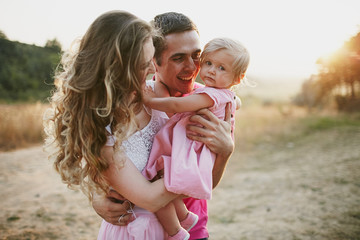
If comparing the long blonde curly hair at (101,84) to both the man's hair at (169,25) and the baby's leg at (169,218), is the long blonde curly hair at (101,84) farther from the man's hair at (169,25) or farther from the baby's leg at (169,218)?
the man's hair at (169,25)

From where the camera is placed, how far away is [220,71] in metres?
2.18

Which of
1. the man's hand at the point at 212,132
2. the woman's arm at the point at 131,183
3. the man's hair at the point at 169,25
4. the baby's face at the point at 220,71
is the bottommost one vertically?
the woman's arm at the point at 131,183

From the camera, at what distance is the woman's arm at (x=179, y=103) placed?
1.94 m

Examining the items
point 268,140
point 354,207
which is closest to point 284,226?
point 354,207

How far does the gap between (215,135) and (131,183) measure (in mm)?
660

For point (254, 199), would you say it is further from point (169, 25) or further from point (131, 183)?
point (131, 183)

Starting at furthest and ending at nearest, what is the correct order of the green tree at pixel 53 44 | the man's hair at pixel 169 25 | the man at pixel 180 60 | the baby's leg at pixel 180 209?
1. the green tree at pixel 53 44
2. the man's hair at pixel 169 25
3. the man at pixel 180 60
4. the baby's leg at pixel 180 209

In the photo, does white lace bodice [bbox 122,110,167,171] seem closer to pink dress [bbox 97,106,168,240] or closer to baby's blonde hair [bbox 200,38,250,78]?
pink dress [bbox 97,106,168,240]

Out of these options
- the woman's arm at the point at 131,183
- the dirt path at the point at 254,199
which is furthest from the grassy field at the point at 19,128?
the woman's arm at the point at 131,183

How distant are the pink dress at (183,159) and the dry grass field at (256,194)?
2.76 meters

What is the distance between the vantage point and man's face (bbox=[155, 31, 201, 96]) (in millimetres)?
2518

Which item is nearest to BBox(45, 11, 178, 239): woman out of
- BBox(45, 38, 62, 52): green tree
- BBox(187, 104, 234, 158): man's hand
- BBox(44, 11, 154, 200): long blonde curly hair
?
BBox(44, 11, 154, 200): long blonde curly hair

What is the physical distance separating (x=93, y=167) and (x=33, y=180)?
16.8ft

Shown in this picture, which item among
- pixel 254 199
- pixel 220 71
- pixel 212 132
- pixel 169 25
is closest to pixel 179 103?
pixel 212 132
